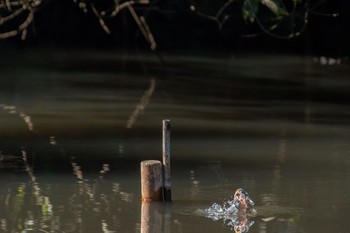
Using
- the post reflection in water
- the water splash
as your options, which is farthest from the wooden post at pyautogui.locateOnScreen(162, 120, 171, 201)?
the water splash

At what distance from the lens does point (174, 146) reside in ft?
54.5

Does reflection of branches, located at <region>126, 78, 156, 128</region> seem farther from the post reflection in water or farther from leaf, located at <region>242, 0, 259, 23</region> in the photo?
the post reflection in water

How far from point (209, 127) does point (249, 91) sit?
605 centimetres

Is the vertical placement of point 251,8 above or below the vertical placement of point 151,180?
above

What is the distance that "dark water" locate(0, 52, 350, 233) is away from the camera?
40.2 ft

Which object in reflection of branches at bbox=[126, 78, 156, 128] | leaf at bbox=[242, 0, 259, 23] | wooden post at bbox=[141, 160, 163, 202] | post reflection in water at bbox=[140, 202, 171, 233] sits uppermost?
leaf at bbox=[242, 0, 259, 23]

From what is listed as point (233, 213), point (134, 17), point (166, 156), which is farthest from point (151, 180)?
point (134, 17)

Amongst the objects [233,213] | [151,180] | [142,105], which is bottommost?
[142,105]

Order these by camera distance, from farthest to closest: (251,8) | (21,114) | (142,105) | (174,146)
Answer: (142,105), (21,114), (174,146), (251,8)

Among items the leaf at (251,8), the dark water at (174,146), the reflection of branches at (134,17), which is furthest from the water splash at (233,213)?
the leaf at (251,8)

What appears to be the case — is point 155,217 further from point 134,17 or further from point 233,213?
point 134,17

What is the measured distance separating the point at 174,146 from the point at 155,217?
4615mm

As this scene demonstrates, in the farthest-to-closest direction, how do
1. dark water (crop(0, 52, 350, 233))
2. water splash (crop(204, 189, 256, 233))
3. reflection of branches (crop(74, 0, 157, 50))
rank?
dark water (crop(0, 52, 350, 233))
water splash (crop(204, 189, 256, 233))
reflection of branches (crop(74, 0, 157, 50))

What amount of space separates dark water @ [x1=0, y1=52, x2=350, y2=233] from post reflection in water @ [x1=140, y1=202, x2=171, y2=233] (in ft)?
0.04
